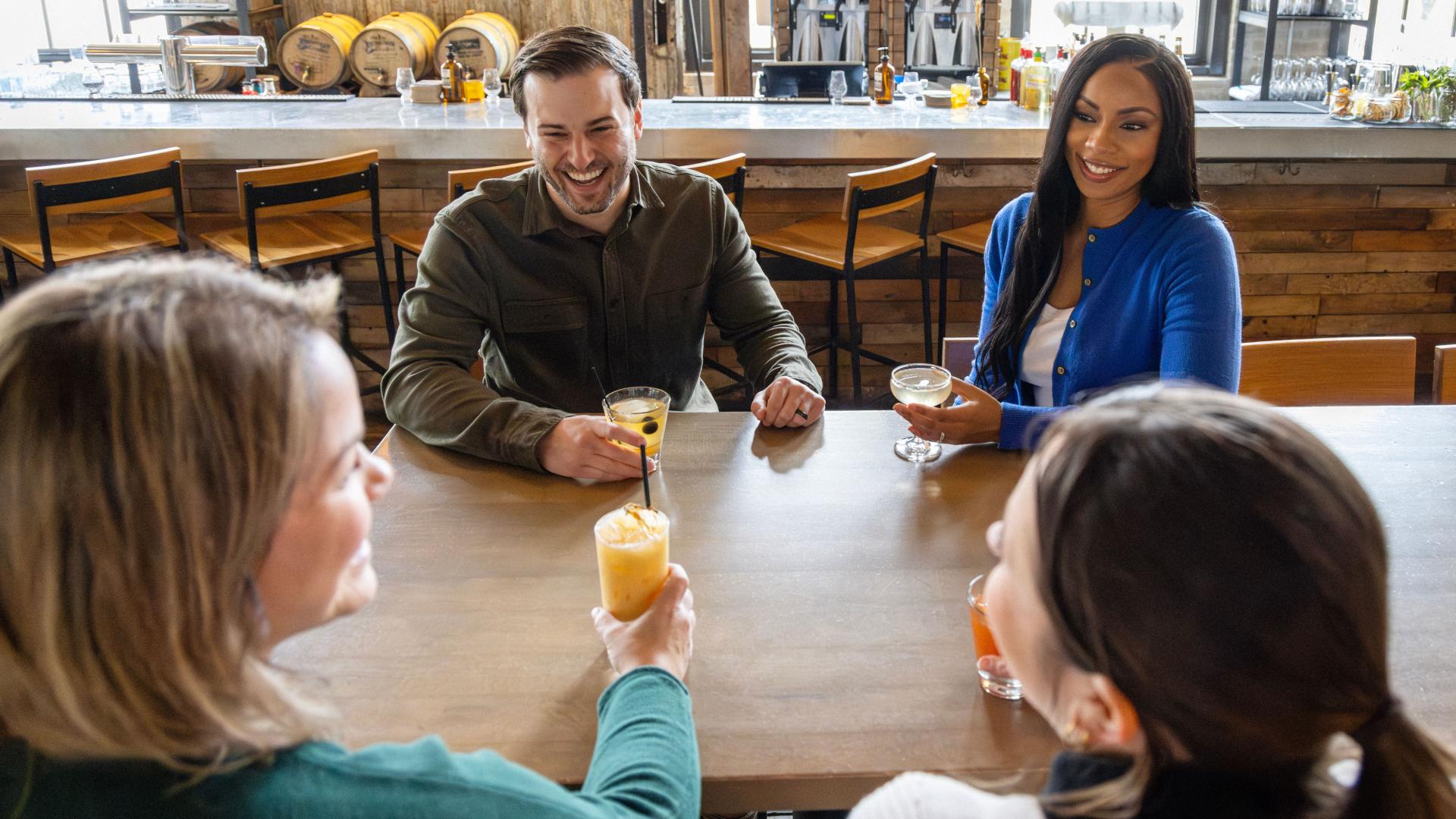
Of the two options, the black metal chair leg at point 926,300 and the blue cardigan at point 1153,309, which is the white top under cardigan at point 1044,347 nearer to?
the blue cardigan at point 1153,309

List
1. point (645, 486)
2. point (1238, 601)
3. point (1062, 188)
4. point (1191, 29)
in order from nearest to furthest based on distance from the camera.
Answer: point (1238, 601), point (645, 486), point (1062, 188), point (1191, 29)

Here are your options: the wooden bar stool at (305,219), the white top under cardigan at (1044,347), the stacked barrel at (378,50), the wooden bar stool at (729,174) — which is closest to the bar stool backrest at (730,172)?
the wooden bar stool at (729,174)

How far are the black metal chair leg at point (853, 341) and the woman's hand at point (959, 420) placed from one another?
1772 mm

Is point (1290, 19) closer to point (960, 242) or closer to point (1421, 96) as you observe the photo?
point (1421, 96)

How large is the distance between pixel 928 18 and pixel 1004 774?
5413 millimetres

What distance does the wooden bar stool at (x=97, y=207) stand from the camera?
10.9 feet

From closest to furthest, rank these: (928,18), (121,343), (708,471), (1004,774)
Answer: (121,343) → (1004,774) → (708,471) → (928,18)

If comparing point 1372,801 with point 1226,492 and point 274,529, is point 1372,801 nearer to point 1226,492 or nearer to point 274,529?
point 1226,492

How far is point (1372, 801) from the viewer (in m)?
0.76

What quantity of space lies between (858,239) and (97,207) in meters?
2.35

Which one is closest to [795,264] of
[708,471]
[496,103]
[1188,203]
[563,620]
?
[496,103]

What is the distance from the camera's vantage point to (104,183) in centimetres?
343

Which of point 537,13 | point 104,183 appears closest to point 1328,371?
point 104,183

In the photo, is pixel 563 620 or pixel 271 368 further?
pixel 563 620
